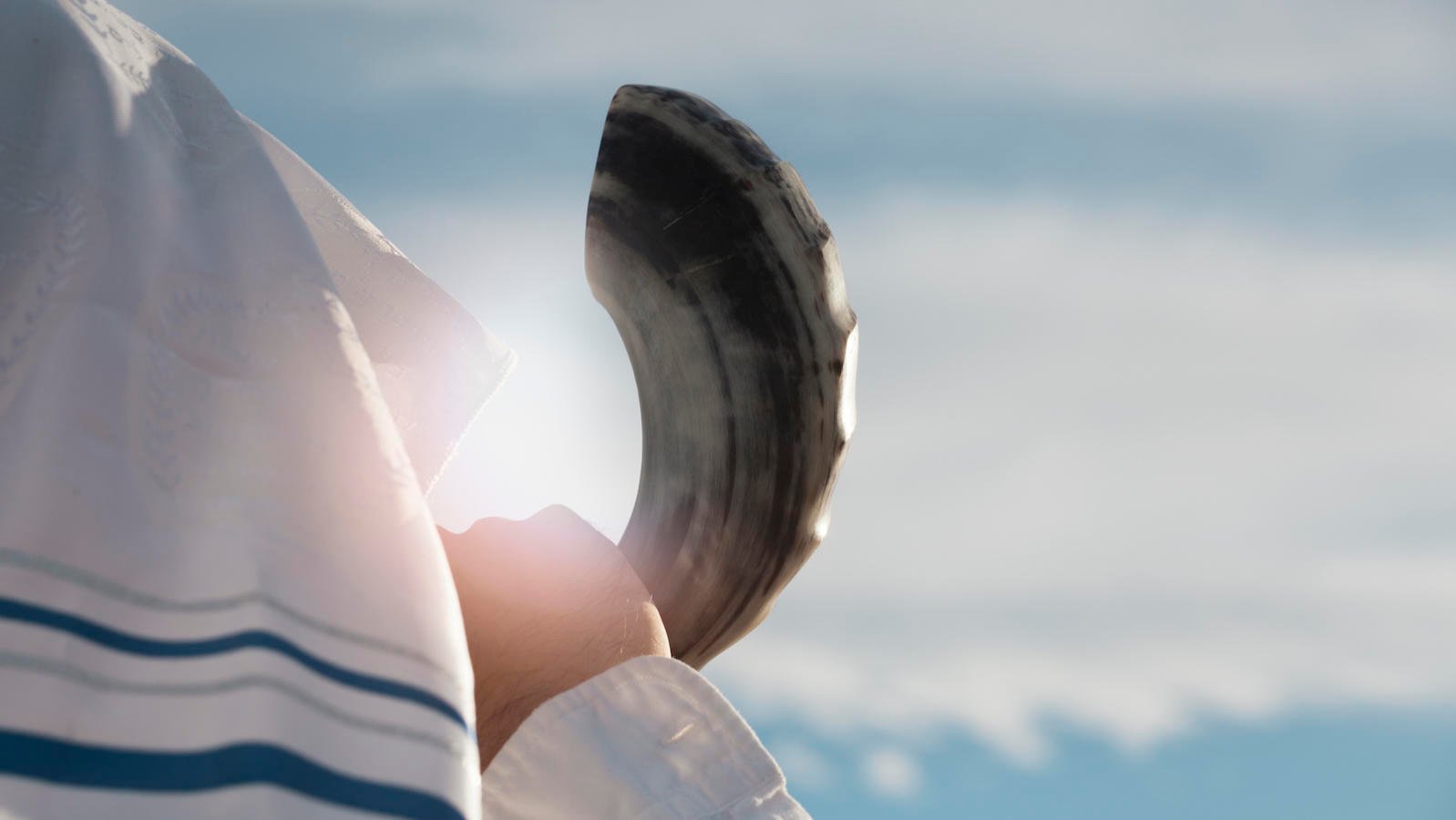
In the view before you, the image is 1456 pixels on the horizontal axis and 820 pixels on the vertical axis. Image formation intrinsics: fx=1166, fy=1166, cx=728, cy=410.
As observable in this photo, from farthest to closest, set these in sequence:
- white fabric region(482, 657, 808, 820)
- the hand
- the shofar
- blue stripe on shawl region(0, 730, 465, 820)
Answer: the shofar
the hand
white fabric region(482, 657, 808, 820)
blue stripe on shawl region(0, 730, 465, 820)

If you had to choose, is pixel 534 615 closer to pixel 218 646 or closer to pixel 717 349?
pixel 717 349

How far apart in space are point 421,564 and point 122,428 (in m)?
0.19

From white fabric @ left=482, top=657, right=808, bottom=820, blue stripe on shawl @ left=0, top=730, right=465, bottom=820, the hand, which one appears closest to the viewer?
blue stripe on shawl @ left=0, top=730, right=465, bottom=820

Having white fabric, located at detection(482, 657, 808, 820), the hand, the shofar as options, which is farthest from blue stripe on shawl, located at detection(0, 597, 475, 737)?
the shofar

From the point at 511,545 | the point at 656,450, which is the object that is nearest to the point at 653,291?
the point at 656,450

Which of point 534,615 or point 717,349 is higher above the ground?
point 717,349

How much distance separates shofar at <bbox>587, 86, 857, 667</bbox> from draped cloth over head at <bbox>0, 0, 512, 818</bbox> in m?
0.71

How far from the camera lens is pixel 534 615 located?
1261 mm

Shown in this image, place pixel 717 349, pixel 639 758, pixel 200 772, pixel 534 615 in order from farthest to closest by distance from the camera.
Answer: pixel 717 349
pixel 534 615
pixel 639 758
pixel 200 772

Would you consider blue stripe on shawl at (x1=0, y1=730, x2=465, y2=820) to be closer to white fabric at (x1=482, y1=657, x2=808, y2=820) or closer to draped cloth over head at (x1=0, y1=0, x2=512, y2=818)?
draped cloth over head at (x1=0, y1=0, x2=512, y2=818)

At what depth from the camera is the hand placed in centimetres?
124

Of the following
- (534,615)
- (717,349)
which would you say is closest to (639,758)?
(534,615)

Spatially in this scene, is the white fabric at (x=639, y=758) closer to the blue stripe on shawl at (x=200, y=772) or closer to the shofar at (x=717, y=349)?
the blue stripe on shawl at (x=200, y=772)

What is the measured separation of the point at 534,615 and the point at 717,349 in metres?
0.46
